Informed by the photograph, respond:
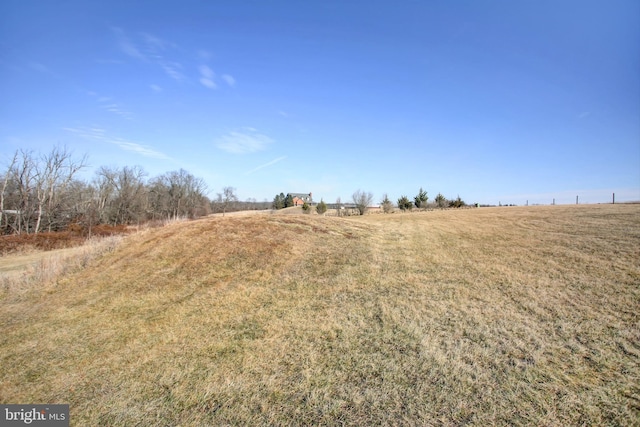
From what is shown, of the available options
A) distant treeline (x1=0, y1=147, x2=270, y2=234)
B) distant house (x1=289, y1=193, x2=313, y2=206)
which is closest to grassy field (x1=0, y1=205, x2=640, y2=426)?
distant treeline (x1=0, y1=147, x2=270, y2=234)

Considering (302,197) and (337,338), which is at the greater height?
(302,197)

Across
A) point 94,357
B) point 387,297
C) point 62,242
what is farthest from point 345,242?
point 62,242

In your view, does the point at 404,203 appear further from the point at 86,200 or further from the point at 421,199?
the point at 86,200

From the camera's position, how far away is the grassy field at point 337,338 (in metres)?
3.47

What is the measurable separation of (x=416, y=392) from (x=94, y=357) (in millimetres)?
5545

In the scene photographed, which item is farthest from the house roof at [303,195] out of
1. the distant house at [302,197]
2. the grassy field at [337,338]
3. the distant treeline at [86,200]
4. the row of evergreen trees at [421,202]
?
the grassy field at [337,338]

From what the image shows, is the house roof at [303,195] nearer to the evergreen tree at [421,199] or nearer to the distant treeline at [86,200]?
the distant treeline at [86,200]

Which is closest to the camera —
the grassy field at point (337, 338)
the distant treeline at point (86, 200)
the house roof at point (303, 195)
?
the grassy field at point (337, 338)

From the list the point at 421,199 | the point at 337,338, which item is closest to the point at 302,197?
the point at 421,199

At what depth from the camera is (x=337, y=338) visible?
5.13 meters

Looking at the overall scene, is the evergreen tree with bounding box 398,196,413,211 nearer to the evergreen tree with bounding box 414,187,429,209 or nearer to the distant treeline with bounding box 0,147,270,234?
the evergreen tree with bounding box 414,187,429,209

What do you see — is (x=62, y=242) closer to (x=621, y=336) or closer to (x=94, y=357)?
(x=94, y=357)

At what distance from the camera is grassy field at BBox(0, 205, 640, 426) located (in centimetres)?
347

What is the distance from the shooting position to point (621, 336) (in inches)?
185
